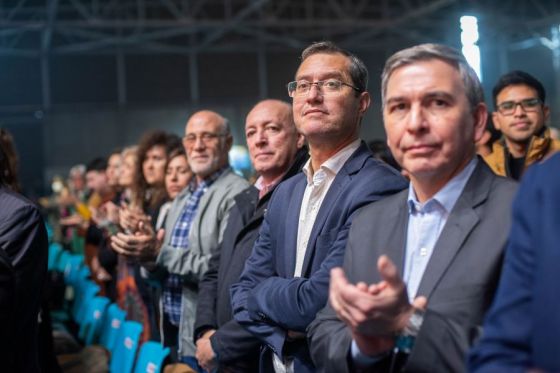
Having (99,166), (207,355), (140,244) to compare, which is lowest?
(207,355)

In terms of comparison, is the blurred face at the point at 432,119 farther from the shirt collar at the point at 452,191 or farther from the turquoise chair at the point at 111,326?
the turquoise chair at the point at 111,326

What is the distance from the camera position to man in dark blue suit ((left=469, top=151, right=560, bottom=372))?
111 centimetres

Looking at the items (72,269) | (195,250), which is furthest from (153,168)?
(72,269)

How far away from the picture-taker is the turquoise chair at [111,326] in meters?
4.41

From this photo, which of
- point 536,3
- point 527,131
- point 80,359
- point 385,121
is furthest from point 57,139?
point 385,121

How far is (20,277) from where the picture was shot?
252 centimetres

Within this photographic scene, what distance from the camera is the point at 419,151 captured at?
5.40 ft

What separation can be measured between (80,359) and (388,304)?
3.36 metres

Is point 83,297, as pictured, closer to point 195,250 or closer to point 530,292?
point 195,250

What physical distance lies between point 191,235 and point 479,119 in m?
2.23

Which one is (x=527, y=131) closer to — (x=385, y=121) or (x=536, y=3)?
(x=385, y=121)

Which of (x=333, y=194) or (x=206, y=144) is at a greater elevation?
(x=206, y=144)

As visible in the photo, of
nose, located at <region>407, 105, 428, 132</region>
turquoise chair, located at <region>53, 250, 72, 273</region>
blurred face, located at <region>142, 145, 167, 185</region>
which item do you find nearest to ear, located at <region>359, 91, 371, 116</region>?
nose, located at <region>407, 105, 428, 132</region>

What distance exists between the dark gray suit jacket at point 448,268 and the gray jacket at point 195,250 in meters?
1.78
